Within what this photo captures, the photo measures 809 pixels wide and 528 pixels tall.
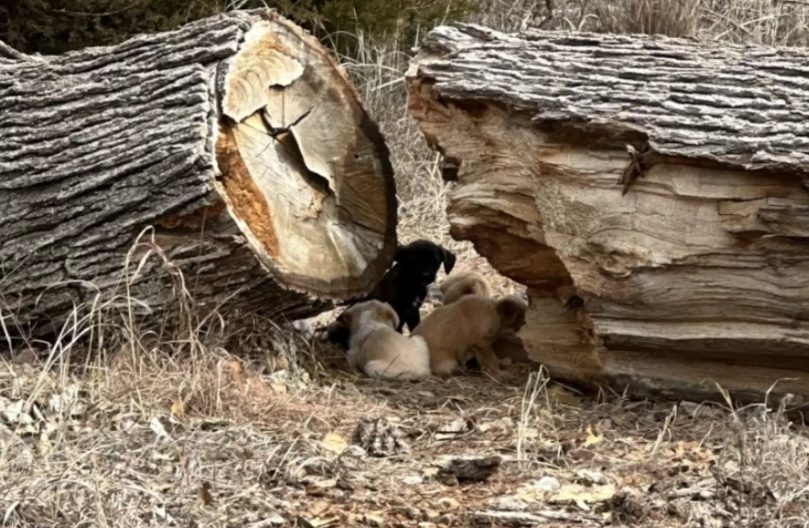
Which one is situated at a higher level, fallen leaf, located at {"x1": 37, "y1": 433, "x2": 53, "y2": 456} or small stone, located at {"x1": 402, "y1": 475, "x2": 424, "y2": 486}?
fallen leaf, located at {"x1": 37, "y1": 433, "x2": 53, "y2": 456}

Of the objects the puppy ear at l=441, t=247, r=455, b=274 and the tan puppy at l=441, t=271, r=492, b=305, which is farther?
the puppy ear at l=441, t=247, r=455, b=274

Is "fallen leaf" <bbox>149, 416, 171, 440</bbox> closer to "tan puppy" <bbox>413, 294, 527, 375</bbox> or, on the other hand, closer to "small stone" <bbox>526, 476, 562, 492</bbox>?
"small stone" <bbox>526, 476, 562, 492</bbox>

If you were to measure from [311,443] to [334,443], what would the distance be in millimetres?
108

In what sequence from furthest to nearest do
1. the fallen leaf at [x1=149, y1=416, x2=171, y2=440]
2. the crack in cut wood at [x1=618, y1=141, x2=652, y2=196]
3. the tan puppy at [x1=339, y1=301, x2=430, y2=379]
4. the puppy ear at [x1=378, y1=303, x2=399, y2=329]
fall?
1. the puppy ear at [x1=378, y1=303, x2=399, y2=329]
2. the tan puppy at [x1=339, y1=301, x2=430, y2=379]
3. the crack in cut wood at [x1=618, y1=141, x2=652, y2=196]
4. the fallen leaf at [x1=149, y1=416, x2=171, y2=440]

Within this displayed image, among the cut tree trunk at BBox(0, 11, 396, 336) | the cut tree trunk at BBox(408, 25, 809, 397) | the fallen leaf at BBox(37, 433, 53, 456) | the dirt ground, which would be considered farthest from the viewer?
the cut tree trunk at BBox(0, 11, 396, 336)

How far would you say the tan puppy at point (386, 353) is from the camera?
6027 millimetres

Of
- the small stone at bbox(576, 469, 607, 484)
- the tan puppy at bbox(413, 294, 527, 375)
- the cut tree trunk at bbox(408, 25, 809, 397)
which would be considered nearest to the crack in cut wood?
the cut tree trunk at bbox(408, 25, 809, 397)

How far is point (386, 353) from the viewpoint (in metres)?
6.04

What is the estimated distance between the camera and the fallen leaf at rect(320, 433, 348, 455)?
4883 mm

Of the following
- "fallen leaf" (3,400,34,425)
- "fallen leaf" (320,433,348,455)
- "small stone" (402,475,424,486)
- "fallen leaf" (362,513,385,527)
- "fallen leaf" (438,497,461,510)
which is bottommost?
"fallen leaf" (320,433,348,455)

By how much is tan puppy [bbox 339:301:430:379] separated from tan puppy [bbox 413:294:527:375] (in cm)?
6

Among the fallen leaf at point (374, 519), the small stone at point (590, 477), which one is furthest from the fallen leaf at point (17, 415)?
the small stone at point (590, 477)

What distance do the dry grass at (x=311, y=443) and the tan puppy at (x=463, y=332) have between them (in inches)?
5.4

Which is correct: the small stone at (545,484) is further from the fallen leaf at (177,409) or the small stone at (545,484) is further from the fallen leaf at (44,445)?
the fallen leaf at (44,445)
